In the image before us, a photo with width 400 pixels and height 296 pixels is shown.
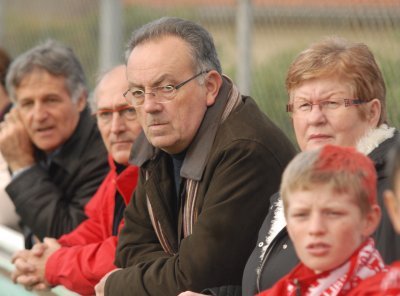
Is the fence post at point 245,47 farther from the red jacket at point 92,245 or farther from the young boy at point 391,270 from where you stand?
the young boy at point 391,270

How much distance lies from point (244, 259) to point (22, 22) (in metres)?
7.06

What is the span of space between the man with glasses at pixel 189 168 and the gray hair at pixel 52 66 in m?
1.89

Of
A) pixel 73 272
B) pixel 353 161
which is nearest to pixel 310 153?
pixel 353 161

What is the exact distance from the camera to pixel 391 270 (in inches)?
140

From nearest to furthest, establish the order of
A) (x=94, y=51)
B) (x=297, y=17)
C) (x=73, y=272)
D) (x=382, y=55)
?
(x=73, y=272)
(x=382, y=55)
(x=297, y=17)
(x=94, y=51)

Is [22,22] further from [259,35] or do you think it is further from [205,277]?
[205,277]

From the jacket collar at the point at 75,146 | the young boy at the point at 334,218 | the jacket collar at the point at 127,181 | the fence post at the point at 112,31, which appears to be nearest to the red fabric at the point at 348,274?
the young boy at the point at 334,218

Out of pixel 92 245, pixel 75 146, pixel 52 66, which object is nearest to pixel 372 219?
pixel 92 245

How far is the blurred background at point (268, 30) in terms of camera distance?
6.48 metres

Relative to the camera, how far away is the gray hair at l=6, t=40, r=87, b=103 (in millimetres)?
7250

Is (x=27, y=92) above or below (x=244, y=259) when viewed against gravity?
above

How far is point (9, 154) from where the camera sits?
724 cm

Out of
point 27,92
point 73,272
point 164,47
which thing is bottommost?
point 73,272

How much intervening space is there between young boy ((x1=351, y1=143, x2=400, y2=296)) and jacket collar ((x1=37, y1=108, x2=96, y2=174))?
3671 mm
